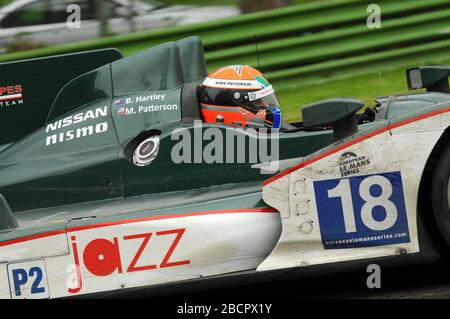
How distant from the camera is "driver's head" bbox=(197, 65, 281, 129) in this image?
5.10 meters

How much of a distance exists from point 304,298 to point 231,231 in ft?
1.77

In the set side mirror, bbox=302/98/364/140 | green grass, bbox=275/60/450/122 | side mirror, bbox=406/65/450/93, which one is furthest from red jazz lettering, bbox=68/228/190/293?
green grass, bbox=275/60/450/122

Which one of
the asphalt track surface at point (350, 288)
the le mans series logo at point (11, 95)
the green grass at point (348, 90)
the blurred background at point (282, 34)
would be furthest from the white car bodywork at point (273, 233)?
the green grass at point (348, 90)

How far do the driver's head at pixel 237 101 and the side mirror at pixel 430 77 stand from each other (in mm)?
986

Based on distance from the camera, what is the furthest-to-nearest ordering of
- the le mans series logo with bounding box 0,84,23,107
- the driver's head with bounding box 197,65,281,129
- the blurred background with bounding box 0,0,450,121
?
the blurred background with bounding box 0,0,450,121
the le mans series logo with bounding box 0,84,23,107
the driver's head with bounding box 197,65,281,129

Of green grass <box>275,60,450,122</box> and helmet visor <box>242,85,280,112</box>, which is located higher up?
green grass <box>275,60,450,122</box>

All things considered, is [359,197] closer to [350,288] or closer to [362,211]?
[362,211]

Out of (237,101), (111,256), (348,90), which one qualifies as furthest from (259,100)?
(348,90)

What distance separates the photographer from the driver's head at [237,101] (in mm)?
5102

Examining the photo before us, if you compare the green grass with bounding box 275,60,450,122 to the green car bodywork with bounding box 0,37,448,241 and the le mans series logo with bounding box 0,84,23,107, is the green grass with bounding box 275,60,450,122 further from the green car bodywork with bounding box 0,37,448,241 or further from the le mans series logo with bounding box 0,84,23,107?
the le mans series logo with bounding box 0,84,23,107

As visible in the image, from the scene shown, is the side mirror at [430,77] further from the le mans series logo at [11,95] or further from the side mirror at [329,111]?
the le mans series logo at [11,95]

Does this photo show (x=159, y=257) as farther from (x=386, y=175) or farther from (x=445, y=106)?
(x=445, y=106)

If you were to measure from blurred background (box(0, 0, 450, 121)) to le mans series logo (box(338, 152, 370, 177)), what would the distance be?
4467mm
